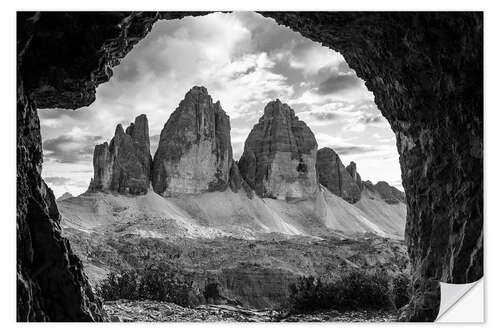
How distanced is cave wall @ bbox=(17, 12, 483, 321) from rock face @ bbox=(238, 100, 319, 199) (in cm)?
7309

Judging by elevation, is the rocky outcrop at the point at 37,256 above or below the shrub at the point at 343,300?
above

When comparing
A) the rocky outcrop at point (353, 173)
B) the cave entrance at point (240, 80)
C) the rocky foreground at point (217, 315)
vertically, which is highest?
the rocky outcrop at point (353, 173)

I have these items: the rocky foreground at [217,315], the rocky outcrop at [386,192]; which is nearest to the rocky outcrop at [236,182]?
the rocky outcrop at [386,192]

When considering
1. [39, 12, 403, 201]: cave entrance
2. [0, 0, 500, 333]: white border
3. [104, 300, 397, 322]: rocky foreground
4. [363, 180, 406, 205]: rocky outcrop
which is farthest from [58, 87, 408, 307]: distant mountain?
[0, 0, 500, 333]: white border

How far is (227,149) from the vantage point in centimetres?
7562

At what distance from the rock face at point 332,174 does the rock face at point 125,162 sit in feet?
109

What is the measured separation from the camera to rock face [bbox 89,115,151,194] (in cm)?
6675

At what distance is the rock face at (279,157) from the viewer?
79812 millimetres

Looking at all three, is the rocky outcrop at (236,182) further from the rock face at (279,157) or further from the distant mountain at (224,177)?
the rock face at (279,157)

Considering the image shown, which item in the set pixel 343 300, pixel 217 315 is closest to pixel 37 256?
pixel 217 315

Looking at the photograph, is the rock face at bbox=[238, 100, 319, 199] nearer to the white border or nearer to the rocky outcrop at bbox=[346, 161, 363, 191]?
the rocky outcrop at bbox=[346, 161, 363, 191]

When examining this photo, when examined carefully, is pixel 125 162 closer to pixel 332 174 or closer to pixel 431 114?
pixel 332 174

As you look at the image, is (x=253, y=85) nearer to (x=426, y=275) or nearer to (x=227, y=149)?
(x=426, y=275)

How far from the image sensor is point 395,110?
6.21 metres
